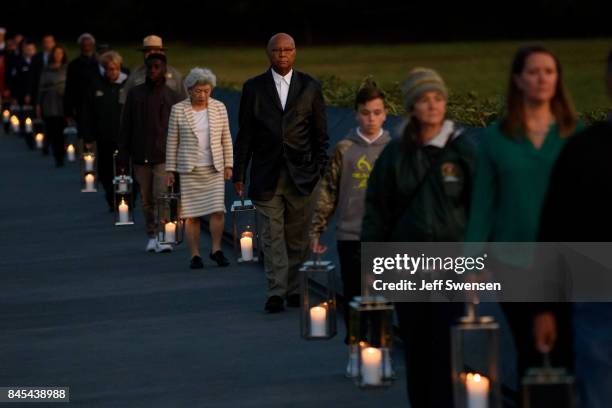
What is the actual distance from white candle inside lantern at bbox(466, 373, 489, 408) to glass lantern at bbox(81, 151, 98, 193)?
15646 millimetres

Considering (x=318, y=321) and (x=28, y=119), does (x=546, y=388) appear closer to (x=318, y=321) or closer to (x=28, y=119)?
(x=318, y=321)

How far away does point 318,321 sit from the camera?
1166cm

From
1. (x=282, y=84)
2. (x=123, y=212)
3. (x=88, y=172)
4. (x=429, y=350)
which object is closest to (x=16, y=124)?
(x=88, y=172)

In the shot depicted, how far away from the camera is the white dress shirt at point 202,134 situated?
16.1 meters

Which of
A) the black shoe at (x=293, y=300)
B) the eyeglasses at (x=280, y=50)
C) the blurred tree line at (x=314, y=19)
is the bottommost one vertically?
the black shoe at (x=293, y=300)

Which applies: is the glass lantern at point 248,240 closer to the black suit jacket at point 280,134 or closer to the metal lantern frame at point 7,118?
the black suit jacket at point 280,134

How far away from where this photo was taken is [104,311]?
46.7ft

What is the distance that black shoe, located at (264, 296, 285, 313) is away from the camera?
45.4 ft

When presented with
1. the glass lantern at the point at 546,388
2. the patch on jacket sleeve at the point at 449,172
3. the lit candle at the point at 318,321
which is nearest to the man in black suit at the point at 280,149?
the lit candle at the point at 318,321

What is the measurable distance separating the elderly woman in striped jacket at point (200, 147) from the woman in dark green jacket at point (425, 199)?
7296 millimetres

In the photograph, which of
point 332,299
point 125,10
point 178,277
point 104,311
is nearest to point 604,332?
point 332,299

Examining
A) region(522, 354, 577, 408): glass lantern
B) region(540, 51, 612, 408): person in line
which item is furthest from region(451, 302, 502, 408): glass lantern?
region(522, 354, 577, 408): glass lantern

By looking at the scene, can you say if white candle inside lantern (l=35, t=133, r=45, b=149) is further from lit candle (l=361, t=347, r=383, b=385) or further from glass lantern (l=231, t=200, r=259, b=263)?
lit candle (l=361, t=347, r=383, b=385)

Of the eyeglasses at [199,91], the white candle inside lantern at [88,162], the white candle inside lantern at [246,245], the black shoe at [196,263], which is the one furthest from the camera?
the white candle inside lantern at [88,162]
